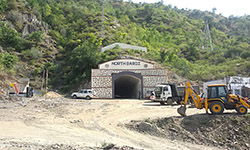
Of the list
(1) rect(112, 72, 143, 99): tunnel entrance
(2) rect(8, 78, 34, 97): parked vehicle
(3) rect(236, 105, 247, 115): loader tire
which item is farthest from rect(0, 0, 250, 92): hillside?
(3) rect(236, 105, 247, 115): loader tire

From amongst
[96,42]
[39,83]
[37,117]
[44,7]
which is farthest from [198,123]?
[44,7]

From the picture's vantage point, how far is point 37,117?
46.3ft

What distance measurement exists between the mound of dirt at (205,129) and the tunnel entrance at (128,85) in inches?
814

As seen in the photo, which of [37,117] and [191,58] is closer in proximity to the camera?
[37,117]

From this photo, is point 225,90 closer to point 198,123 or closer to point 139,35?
point 198,123

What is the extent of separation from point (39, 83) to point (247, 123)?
1450 inches

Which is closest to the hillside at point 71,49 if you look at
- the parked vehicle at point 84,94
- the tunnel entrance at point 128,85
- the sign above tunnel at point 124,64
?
the tunnel entrance at point 128,85

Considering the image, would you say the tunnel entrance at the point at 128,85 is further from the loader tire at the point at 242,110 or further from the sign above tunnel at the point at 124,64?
the loader tire at the point at 242,110

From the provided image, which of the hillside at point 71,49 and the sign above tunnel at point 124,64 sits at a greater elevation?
the hillside at point 71,49

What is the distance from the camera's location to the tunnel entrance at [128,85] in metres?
33.5

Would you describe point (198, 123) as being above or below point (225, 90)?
below

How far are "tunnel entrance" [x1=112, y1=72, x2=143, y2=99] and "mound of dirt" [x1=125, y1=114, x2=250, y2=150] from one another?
67.8 ft

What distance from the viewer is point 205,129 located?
455 inches

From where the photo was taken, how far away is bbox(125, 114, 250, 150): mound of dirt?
1060 cm
